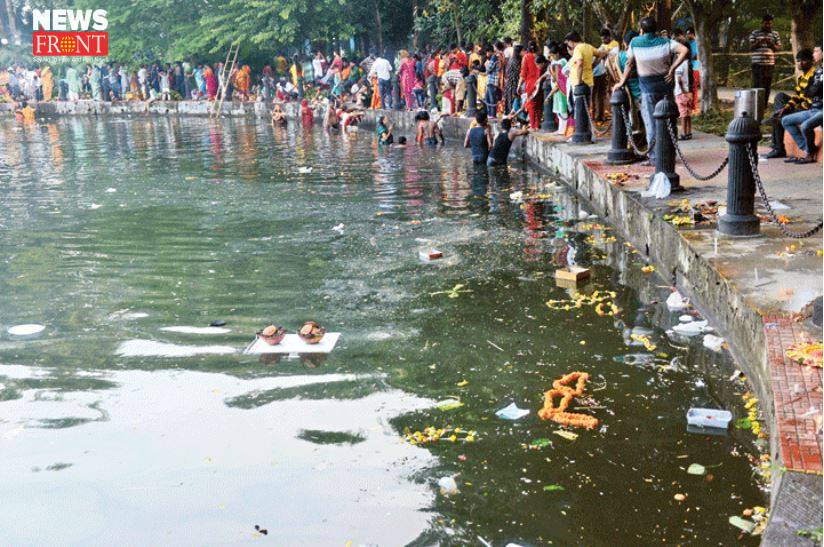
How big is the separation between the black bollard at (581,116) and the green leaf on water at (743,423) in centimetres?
950

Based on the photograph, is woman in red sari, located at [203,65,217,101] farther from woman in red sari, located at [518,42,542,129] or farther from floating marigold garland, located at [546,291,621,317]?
floating marigold garland, located at [546,291,621,317]

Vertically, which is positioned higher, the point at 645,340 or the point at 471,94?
the point at 471,94

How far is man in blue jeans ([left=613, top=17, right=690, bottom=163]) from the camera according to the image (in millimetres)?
10703

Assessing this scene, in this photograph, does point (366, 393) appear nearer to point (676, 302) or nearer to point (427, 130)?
point (676, 302)

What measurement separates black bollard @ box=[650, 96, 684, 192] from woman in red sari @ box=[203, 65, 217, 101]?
29196mm

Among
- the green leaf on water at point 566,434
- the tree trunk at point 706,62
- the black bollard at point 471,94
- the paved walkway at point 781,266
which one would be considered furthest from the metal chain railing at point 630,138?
the black bollard at point 471,94

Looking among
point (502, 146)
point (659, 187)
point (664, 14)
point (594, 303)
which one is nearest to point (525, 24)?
point (664, 14)

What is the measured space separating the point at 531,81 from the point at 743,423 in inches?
510

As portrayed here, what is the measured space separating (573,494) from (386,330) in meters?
2.66

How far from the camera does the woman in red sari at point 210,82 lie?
119 ft

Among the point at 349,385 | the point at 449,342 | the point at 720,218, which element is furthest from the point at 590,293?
the point at 349,385

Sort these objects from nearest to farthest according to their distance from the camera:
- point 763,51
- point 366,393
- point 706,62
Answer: point 366,393 → point 763,51 → point 706,62

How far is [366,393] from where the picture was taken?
5613mm

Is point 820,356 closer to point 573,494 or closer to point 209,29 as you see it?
point 573,494
